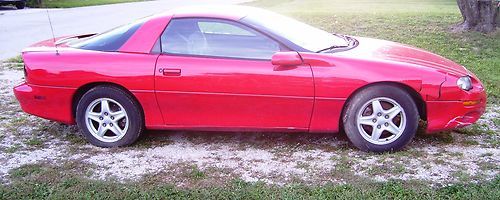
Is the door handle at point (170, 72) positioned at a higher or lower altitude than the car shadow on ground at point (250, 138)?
higher

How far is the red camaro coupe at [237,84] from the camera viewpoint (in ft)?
13.5

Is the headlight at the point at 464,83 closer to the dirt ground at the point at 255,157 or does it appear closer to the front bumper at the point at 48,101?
the dirt ground at the point at 255,157

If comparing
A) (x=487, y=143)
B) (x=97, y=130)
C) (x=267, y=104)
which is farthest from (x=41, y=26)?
(x=487, y=143)

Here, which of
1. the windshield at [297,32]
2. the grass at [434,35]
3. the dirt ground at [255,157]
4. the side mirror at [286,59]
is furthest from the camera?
the grass at [434,35]

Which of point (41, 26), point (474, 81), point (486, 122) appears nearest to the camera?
point (474, 81)

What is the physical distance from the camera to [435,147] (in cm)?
439

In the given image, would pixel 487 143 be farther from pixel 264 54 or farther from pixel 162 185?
pixel 162 185

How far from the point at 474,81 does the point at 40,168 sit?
3689 mm

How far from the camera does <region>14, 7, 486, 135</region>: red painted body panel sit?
4117mm

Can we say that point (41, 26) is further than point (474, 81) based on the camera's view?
Yes

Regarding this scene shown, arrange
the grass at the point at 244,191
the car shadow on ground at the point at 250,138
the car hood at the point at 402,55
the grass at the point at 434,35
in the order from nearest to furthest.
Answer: the grass at the point at 244,191 < the car hood at the point at 402,55 < the car shadow on ground at the point at 250,138 < the grass at the point at 434,35

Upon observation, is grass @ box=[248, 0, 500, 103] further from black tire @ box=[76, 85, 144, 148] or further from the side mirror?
black tire @ box=[76, 85, 144, 148]

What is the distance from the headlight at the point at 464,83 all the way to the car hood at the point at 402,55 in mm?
59

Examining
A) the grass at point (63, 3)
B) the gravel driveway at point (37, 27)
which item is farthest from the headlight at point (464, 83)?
the grass at point (63, 3)
